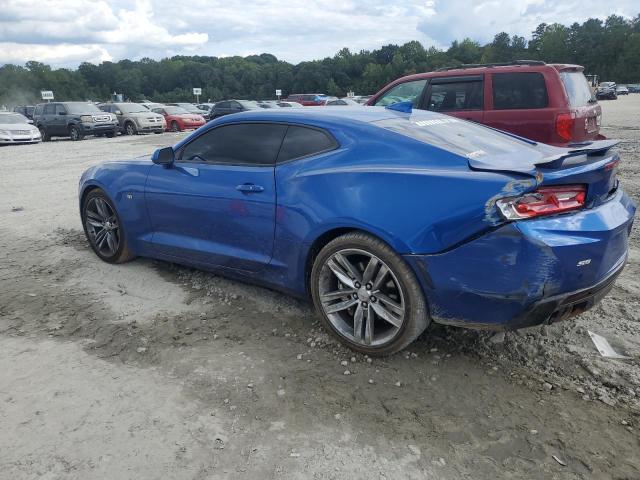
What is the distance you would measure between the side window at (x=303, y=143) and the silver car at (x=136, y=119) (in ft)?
72.1

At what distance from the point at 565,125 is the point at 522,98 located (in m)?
0.67

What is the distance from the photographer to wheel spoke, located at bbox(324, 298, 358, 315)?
3229mm

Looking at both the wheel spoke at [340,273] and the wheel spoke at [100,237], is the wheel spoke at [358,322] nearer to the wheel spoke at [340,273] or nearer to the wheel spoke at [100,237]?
the wheel spoke at [340,273]

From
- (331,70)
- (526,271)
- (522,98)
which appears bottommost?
(526,271)

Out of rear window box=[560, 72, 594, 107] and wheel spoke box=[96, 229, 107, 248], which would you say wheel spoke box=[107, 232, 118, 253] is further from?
rear window box=[560, 72, 594, 107]

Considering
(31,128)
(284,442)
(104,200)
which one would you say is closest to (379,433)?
(284,442)

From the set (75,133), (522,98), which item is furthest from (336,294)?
(75,133)

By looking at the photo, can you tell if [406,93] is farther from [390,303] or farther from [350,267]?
[390,303]

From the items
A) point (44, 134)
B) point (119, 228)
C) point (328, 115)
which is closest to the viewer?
point (328, 115)

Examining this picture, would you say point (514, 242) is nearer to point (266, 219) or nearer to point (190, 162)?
point (266, 219)

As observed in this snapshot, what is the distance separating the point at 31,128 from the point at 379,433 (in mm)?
22133

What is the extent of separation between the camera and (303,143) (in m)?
3.51

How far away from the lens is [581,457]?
7.66ft

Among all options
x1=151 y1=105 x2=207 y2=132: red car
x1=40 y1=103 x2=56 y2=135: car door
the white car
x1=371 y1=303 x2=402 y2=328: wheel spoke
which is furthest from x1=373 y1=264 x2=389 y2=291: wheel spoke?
x1=151 y1=105 x2=207 y2=132: red car
